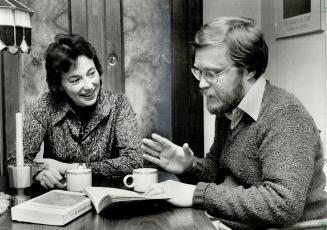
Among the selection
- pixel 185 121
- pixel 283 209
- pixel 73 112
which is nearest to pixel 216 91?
pixel 283 209

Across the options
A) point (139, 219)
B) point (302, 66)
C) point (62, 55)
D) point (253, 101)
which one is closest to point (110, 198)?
point (139, 219)

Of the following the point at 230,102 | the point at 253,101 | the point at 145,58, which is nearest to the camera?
the point at 253,101

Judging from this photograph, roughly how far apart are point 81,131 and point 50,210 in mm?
990

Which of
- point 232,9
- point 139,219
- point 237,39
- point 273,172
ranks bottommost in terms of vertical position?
point 139,219

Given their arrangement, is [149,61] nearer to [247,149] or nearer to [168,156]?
[168,156]

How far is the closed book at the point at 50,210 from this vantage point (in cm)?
109

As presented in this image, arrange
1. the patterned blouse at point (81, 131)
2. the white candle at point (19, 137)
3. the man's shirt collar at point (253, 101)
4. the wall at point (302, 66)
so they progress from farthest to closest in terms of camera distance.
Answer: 1. the wall at point (302, 66)
2. the patterned blouse at point (81, 131)
3. the white candle at point (19, 137)
4. the man's shirt collar at point (253, 101)

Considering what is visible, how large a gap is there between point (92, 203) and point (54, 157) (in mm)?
885

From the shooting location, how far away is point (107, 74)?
2969 millimetres

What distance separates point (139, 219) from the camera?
112 cm

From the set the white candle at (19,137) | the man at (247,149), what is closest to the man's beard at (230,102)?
the man at (247,149)

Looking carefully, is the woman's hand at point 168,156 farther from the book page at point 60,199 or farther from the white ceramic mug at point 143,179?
the book page at point 60,199

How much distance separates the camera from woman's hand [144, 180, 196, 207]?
124 cm

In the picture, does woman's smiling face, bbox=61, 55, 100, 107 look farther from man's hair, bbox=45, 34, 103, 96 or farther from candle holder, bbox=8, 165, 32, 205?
candle holder, bbox=8, 165, 32, 205
